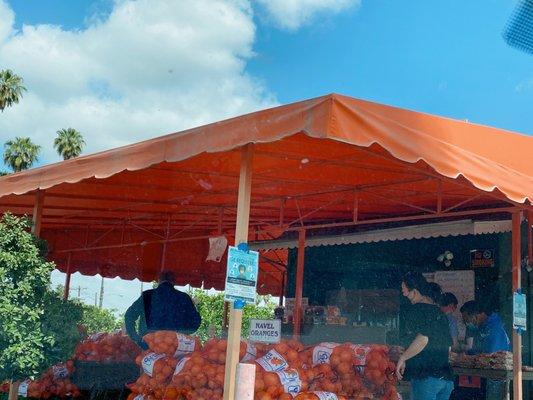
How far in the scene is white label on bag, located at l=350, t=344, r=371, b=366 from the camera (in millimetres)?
5336

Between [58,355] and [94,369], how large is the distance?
121 cm

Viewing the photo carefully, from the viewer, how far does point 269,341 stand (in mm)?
5508

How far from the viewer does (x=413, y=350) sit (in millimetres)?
5336

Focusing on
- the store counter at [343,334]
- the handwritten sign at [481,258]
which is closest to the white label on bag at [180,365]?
the store counter at [343,334]

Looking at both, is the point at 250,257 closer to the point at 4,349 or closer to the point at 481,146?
the point at 481,146

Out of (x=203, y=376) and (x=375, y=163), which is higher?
(x=375, y=163)

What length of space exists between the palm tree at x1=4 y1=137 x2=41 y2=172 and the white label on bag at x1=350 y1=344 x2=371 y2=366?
1209 inches

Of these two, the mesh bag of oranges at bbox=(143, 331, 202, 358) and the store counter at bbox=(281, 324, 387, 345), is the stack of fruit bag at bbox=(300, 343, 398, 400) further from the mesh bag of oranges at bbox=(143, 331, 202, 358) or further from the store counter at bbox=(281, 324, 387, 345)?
the mesh bag of oranges at bbox=(143, 331, 202, 358)

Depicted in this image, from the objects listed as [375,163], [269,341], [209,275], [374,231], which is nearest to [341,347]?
[269,341]

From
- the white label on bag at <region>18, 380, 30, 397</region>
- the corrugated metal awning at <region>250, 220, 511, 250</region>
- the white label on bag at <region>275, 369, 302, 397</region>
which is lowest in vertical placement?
the white label on bag at <region>18, 380, 30, 397</region>

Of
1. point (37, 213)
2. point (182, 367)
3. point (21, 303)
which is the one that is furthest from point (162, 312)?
point (182, 367)

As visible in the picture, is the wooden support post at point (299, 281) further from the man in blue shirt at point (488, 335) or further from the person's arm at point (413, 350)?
the person's arm at point (413, 350)

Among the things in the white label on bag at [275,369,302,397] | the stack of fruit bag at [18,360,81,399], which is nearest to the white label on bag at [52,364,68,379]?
the stack of fruit bag at [18,360,81,399]

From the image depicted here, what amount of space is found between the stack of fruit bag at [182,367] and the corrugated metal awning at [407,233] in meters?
4.07
